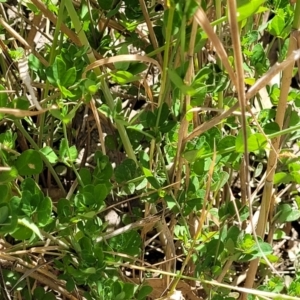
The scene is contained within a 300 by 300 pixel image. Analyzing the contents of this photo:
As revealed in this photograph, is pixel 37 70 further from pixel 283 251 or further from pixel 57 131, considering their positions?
pixel 283 251

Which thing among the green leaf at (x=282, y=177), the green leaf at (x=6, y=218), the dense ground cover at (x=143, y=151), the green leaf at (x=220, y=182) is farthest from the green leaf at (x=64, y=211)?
the green leaf at (x=282, y=177)

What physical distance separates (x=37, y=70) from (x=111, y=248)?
265 millimetres

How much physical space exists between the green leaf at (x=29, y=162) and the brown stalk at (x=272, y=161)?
0.29 metres

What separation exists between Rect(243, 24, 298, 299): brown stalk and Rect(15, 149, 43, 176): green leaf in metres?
0.29

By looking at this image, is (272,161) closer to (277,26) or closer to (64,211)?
(277,26)

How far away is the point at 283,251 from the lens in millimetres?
1264

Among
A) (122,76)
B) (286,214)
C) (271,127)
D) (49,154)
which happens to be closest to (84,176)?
(49,154)

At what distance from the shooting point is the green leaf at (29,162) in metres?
0.75

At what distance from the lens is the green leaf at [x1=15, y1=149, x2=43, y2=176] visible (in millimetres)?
752

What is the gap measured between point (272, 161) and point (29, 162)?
346 mm

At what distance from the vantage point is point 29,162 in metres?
0.75

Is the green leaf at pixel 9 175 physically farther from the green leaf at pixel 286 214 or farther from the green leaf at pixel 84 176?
the green leaf at pixel 286 214

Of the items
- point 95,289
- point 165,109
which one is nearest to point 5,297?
point 95,289

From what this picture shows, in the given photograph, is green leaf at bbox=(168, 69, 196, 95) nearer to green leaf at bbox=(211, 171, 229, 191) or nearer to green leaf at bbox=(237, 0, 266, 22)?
green leaf at bbox=(237, 0, 266, 22)
